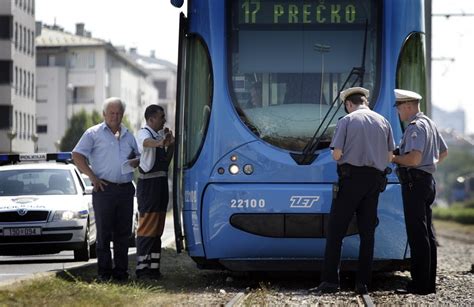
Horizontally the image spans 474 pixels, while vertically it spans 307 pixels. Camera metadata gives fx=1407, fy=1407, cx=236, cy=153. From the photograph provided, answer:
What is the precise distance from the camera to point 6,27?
95.8m

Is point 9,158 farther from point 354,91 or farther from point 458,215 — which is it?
point 458,215

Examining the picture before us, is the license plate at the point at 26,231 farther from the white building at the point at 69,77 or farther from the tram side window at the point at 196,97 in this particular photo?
the white building at the point at 69,77

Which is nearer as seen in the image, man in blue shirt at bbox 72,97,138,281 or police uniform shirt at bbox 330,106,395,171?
police uniform shirt at bbox 330,106,395,171

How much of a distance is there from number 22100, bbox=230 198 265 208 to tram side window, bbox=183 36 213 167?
683mm

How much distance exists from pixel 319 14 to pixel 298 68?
2.11 ft

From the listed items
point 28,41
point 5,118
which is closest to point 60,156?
point 5,118

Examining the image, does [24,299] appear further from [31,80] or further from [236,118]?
[31,80]

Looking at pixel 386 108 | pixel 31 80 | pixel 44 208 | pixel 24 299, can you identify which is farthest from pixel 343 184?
pixel 31 80

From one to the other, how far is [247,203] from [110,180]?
165 centimetres

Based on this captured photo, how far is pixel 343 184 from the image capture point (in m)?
13.1

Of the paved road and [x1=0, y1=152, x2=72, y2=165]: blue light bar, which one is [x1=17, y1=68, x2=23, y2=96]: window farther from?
[x1=0, y1=152, x2=72, y2=165]: blue light bar

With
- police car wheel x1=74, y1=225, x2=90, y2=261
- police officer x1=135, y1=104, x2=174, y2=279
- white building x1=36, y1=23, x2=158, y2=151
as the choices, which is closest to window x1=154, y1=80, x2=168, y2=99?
white building x1=36, y1=23, x2=158, y2=151

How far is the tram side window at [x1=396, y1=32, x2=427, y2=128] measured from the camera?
1466 cm

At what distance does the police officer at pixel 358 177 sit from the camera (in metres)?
12.9
